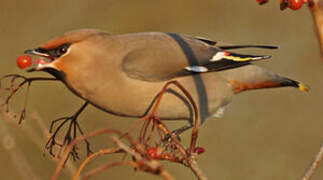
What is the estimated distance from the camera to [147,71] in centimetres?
382

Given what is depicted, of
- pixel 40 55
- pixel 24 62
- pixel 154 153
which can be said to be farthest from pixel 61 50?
pixel 154 153

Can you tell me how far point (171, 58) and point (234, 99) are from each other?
3.40 metres

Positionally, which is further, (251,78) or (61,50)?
(251,78)

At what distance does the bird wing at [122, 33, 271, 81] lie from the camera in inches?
149

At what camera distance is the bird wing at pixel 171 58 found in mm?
3787

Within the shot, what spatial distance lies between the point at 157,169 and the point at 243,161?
15.4ft

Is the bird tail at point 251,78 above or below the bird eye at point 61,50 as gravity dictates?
below

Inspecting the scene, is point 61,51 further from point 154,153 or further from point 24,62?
point 154,153

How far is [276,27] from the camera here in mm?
7652

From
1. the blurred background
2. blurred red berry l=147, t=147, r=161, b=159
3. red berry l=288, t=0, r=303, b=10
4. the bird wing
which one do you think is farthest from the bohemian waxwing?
the blurred background

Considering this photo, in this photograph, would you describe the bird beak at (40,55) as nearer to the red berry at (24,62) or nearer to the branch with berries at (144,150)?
the red berry at (24,62)

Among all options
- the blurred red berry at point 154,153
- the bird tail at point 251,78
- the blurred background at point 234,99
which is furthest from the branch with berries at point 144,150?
the blurred background at point 234,99

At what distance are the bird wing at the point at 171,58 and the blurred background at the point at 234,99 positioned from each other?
2413mm

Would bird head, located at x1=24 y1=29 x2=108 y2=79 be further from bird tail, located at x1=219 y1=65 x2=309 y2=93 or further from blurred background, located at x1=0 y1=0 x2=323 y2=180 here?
blurred background, located at x1=0 y1=0 x2=323 y2=180
